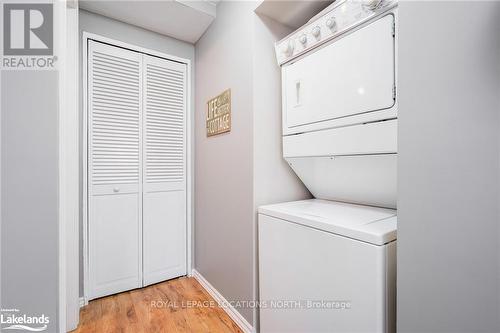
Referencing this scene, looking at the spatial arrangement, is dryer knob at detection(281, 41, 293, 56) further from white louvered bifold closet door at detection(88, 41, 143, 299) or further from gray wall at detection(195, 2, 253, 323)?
white louvered bifold closet door at detection(88, 41, 143, 299)

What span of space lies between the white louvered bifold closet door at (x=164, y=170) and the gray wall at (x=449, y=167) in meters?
2.26

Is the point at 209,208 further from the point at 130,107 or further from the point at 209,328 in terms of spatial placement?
the point at 130,107

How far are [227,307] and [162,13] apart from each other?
106 inches

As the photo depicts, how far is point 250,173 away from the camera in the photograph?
1.65 meters

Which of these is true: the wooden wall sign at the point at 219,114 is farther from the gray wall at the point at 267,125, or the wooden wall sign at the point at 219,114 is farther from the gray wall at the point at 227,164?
the gray wall at the point at 267,125

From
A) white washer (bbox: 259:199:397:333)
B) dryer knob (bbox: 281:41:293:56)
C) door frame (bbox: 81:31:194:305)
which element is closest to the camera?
white washer (bbox: 259:199:397:333)

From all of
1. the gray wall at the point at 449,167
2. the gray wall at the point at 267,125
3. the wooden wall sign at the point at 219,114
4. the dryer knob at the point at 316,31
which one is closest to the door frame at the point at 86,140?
the wooden wall sign at the point at 219,114

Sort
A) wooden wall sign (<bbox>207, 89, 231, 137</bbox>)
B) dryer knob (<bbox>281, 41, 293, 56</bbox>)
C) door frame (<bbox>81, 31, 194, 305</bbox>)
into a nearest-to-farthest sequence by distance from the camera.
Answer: dryer knob (<bbox>281, 41, 293, 56</bbox>) → wooden wall sign (<bbox>207, 89, 231, 137</bbox>) → door frame (<bbox>81, 31, 194, 305</bbox>)

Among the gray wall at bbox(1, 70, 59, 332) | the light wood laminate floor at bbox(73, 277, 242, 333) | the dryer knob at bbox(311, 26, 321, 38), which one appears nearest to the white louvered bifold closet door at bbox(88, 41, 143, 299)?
the light wood laminate floor at bbox(73, 277, 242, 333)

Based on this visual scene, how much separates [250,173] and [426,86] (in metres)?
1.18

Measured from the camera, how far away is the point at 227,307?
1942mm
